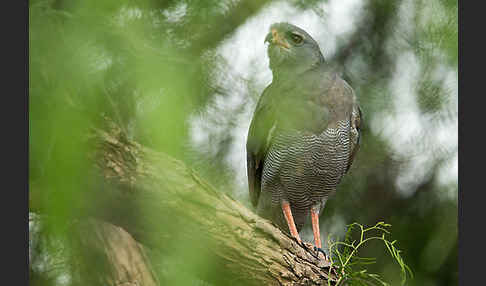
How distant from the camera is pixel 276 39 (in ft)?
11.9

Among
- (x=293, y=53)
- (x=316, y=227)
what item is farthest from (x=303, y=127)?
(x=316, y=227)

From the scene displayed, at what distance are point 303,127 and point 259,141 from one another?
0.34 meters

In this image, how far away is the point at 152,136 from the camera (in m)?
0.70

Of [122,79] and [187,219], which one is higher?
[122,79]

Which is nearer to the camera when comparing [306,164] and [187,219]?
[187,219]

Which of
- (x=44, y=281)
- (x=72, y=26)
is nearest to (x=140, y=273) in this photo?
(x=44, y=281)

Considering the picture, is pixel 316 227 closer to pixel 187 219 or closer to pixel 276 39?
pixel 276 39

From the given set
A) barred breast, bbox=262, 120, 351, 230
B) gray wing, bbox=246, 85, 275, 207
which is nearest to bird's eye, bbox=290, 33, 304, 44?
gray wing, bbox=246, 85, 275, 207

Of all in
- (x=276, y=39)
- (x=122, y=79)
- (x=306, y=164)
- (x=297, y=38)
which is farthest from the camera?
(x=306, y=164)

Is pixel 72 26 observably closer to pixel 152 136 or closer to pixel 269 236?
pixel 152 136

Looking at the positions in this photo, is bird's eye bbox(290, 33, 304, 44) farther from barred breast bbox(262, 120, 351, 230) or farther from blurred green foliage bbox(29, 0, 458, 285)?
blurred green foliage bbox(29, 0, 458, 285)

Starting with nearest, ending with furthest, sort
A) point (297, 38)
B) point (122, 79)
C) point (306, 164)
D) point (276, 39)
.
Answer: point (122, 79), point (276, 39), point (297, 38), point (306, 164)

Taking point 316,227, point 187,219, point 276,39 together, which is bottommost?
point 316,227

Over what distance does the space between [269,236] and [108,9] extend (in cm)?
188
